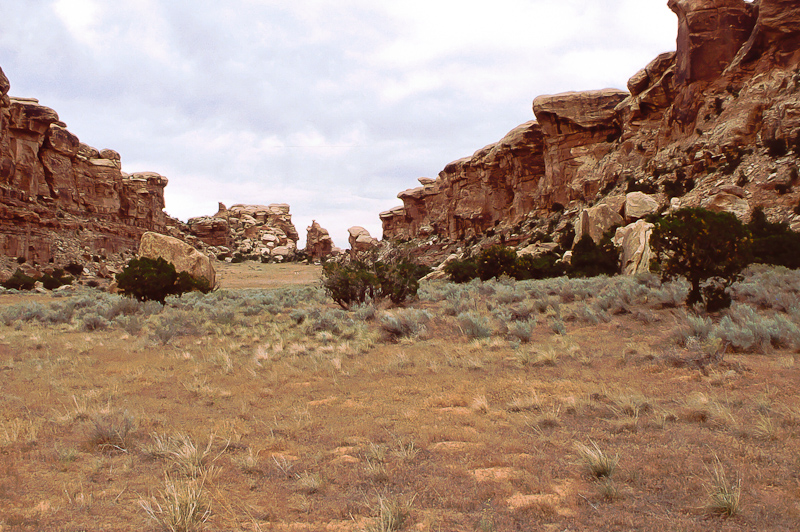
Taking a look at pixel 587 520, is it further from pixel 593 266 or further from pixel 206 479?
pixel 593 266

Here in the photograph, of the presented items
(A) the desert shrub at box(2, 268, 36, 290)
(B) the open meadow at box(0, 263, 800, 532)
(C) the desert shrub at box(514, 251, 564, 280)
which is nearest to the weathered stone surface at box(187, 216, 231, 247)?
(A) the desert shrub at box(2, 268, 36, 290)

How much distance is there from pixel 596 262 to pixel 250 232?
91.5m

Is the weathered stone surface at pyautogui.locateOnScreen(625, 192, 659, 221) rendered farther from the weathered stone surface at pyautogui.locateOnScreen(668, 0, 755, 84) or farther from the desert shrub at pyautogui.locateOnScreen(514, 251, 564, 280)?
the weathered stone surface at pyautogui.locateOnScreen(668, 0, 755, 84)

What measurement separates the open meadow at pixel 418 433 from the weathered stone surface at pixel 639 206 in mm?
24100

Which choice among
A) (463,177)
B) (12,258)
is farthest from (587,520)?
(463,177)

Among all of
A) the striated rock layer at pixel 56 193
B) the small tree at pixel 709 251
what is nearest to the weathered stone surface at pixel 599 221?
the small tree at pixel 709 251

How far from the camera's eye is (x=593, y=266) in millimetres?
25062

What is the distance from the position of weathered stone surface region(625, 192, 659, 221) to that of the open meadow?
24100 mm

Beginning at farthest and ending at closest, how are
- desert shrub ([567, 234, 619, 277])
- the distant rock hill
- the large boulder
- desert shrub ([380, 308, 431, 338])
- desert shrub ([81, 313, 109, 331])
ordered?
the distant rock hill
the large boulder
desert shrub ([567, 234, 619, 277])
desert shrub ([81, 313, 109, 331])
desert shrub ([380, 308, 431, 338])

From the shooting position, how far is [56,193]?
50.7m

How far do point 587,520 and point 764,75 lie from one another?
42128 millimetres

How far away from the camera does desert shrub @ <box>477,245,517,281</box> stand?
1070 inches

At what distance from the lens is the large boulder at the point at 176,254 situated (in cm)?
2861

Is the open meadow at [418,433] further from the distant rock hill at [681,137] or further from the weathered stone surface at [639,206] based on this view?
the distant rock hill at [681,137]
